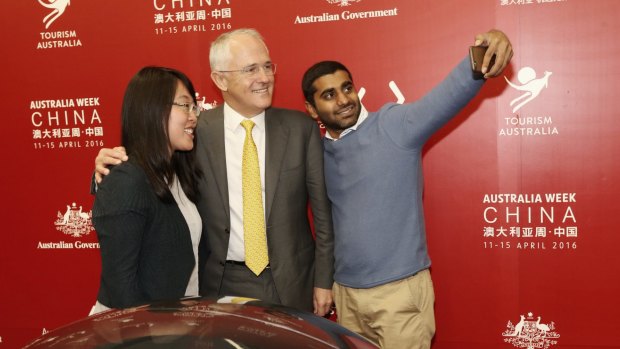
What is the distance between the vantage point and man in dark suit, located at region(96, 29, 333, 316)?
2201 millimetres

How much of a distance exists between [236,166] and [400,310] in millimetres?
841

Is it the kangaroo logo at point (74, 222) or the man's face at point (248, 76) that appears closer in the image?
the man's face at point (248, 76)

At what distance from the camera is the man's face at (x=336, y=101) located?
221cm

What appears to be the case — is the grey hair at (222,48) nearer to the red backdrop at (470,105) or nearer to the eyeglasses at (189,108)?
the eyeglasses at (189,108)

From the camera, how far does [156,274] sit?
68.6 inches

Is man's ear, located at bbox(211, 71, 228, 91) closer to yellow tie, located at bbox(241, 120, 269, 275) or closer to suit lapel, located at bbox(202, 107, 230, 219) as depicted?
suit lapel, located at bbox(202, 107, 230, 219)

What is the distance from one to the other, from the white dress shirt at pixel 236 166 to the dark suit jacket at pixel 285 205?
0.13 feet

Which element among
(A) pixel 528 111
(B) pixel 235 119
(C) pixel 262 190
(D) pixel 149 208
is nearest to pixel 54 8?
(B) pixel 235 119

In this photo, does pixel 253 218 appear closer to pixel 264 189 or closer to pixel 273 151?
pixel 264 189

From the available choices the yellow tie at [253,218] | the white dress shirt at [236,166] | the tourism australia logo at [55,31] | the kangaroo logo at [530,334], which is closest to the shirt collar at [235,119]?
the white dress shirt at [236,166]

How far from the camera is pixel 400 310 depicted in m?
2.18

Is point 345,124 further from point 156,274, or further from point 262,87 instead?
point 156,274

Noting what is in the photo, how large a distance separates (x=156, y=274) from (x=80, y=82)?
6.10ft

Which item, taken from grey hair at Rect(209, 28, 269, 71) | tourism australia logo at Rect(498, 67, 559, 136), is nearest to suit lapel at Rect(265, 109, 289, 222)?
grey hair at Rect(209, 28, 269, 71)
